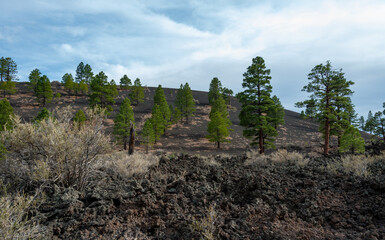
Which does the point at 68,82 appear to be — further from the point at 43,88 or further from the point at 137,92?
the point at 137,92

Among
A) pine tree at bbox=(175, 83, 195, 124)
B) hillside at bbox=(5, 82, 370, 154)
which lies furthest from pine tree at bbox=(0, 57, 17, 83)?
pine tree at bbox=(175, 83, 195, 124)

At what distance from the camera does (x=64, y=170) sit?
5.48m

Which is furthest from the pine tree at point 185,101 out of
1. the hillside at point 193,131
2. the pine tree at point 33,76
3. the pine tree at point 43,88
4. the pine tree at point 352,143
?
the pine tree at point 33,76

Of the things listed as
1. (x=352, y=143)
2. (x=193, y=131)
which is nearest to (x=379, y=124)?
(x=352, y=143)

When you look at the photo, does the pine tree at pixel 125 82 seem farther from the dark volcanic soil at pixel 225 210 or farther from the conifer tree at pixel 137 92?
the dark volcanic soil at pixel 225 210

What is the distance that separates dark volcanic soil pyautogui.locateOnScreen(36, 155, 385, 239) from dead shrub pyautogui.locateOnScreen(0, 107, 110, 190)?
550 mm

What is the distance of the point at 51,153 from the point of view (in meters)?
5.34

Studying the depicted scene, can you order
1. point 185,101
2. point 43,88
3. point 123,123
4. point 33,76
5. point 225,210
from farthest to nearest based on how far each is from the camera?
1. point 33,76
2. point 185,101
3. point 43,88
4. point 123,123
5. point 225,210

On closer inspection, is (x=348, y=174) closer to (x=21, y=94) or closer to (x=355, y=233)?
(x=355, y=233)

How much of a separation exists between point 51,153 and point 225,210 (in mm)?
4596

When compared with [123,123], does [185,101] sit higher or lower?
higher

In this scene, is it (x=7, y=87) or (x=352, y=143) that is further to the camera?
(x=7, y=87)

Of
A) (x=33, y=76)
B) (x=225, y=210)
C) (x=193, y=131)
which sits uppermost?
(x=33, y=76)

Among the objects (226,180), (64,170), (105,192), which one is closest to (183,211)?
(105,192)
